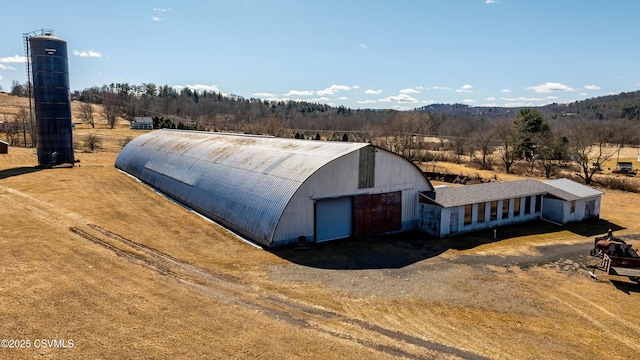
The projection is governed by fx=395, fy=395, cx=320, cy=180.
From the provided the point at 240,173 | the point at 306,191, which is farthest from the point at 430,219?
the point at 240,173

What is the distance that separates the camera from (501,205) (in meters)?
30.8

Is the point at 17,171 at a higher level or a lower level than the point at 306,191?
lower

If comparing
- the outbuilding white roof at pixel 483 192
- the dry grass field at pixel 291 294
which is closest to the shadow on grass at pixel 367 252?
the dry grass field at pixel 291 294

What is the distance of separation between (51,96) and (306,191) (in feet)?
133

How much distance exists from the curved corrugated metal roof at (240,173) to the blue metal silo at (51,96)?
13.1 metres

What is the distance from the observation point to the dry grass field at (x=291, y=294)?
13.4m

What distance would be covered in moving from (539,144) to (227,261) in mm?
60203

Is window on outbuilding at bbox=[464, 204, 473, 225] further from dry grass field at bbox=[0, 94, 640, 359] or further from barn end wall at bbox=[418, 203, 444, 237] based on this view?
barn end wall at bbox=[418, 203, 444, 237]

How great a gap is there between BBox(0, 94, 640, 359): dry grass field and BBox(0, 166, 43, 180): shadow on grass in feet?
50.9

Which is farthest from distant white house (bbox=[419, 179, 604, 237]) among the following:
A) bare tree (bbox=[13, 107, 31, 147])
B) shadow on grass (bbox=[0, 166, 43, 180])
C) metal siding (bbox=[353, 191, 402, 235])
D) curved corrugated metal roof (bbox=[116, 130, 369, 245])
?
bare tree (bbox=[13, 107, 31, 147])

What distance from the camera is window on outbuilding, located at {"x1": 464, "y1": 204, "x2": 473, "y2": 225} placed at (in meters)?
29.0

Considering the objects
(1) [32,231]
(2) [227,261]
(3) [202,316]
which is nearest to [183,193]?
(1) [32,231]

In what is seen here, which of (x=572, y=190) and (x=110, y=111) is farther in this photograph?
(x=110, y=111)

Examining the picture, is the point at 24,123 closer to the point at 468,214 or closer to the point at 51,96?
the point at 51,96
